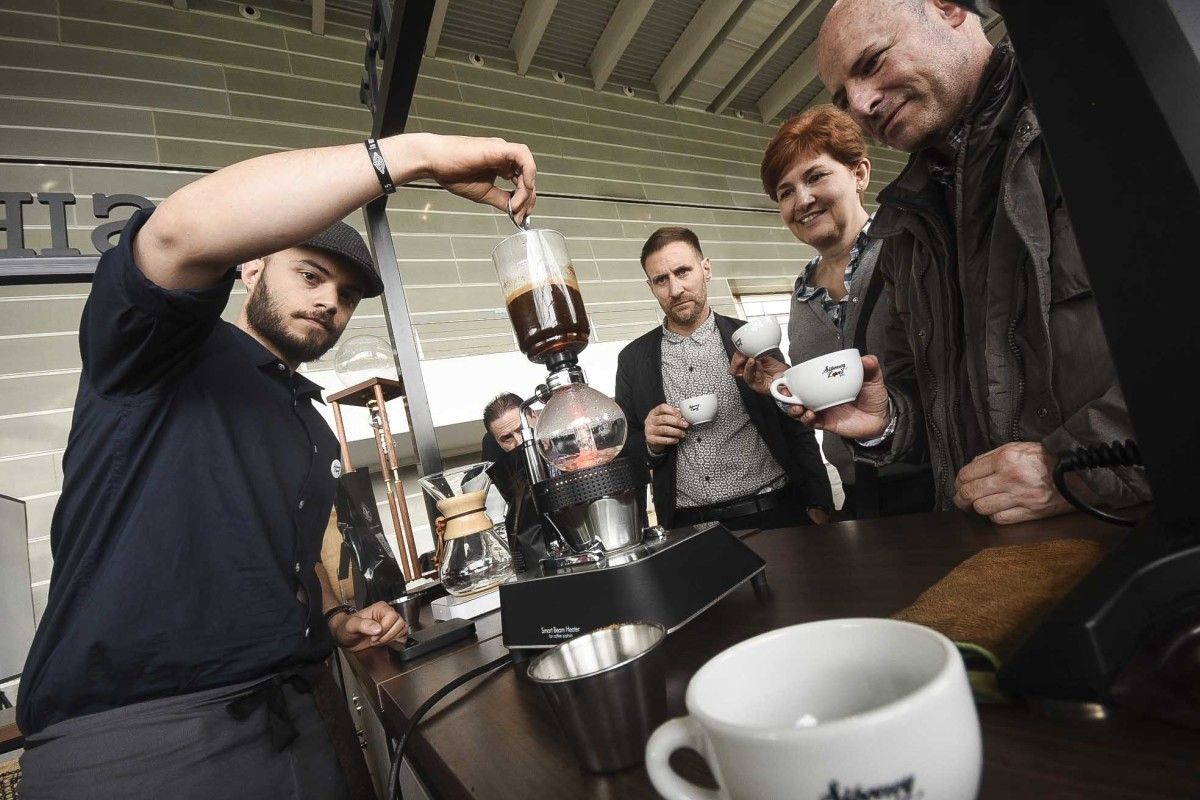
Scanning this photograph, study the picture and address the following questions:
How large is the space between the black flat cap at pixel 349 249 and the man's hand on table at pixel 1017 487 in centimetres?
122

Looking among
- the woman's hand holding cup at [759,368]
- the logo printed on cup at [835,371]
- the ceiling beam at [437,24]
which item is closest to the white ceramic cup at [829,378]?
the logo printed on cup at [835,371]

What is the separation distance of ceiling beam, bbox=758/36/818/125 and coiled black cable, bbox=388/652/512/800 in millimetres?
4476

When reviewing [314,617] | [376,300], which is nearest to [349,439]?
[376,300]

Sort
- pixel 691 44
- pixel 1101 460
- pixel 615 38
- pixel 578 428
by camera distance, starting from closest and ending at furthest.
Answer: pixel 1101 460 → pixel 578 428 → pixel 615 38 → pixel 691 44

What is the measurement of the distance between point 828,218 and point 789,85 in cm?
321

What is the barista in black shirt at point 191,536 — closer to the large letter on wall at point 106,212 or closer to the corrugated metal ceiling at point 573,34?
the large letter on wall at point 106,212

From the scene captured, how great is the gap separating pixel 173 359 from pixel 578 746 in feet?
2.52

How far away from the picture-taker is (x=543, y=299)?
728 millimetres

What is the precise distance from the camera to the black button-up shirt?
75 cm

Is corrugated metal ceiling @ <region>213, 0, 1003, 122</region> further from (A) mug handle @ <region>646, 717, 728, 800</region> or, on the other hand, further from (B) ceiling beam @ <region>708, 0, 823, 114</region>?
(A) mug handle @ <region>646, 717, 728, 800</region>

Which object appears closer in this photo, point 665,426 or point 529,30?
point 665,426

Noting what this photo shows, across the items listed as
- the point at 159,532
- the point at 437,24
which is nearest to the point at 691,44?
the point at 437,24

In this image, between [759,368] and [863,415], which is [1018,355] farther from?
[759,368]

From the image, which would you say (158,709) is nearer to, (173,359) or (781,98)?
(173,359)
